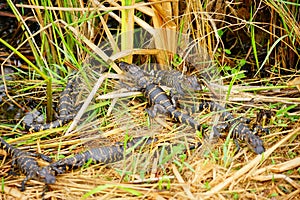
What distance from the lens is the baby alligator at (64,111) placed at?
4.61m

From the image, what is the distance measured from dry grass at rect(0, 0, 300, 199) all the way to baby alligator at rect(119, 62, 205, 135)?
0.27 ft

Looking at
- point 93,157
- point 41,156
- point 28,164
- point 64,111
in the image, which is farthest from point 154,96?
point 28,164

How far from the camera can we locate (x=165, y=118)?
4.66m

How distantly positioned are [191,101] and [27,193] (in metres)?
1.72

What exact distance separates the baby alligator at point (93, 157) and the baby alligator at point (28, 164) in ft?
0.20

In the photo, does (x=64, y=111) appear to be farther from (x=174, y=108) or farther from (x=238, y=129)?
(x=238, y=129)

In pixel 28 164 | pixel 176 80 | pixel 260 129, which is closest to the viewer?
pixel 28 164

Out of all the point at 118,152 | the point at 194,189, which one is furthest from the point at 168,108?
the point at 194,189

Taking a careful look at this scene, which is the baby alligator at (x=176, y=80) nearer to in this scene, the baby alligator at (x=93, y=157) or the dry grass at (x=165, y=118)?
the dry grass at (x=165, y=118)

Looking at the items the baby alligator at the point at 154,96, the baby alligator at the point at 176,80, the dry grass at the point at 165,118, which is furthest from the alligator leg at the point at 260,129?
the baby alligator at the point at 176,80

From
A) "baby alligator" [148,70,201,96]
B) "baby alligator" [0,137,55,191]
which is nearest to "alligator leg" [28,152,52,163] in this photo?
"baby alligator" [0,137,55,191]

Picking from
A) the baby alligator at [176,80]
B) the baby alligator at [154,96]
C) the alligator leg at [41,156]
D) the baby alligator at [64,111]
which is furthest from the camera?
the baby alligator at [176,80]

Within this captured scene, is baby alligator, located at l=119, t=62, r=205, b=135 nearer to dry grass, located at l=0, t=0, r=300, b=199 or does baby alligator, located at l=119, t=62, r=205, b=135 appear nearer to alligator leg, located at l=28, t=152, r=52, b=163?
dry grass, located at l=0, t=0, r=300, b=199

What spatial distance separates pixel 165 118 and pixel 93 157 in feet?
2.76
